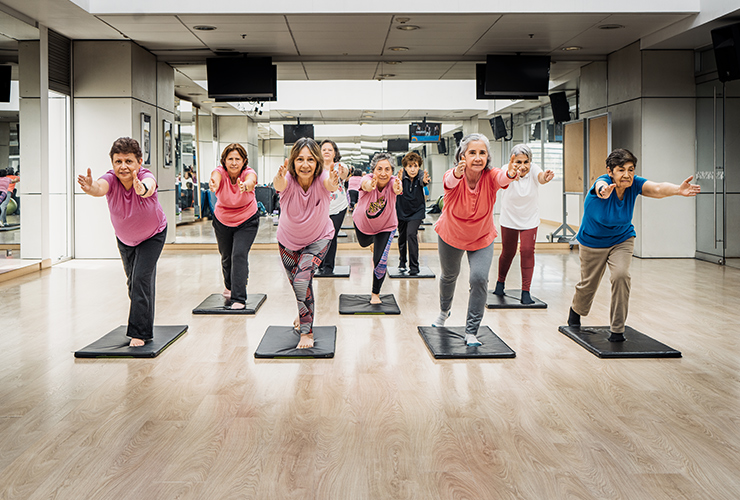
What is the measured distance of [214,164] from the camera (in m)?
12.0

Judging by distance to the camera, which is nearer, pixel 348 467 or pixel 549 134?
pixel 348 467

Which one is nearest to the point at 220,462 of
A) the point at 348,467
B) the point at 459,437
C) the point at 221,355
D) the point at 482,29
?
the point at 348,467

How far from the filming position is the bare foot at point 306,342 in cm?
462

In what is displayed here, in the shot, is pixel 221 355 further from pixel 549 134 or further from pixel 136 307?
pixel 549 134

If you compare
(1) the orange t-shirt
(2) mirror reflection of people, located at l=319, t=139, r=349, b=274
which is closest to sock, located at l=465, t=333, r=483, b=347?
(1) the orange t-shirt

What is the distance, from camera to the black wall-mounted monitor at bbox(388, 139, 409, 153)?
1159 cm

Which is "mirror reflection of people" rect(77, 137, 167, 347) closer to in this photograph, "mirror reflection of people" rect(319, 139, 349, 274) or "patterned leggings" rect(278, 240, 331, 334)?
"patterned leggings" rect(278, 240, 331, 334)

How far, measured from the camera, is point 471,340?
4.65 meters

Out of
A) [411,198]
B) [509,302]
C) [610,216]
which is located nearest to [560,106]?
[411,198]

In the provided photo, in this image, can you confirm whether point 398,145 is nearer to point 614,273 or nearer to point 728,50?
point 728,50

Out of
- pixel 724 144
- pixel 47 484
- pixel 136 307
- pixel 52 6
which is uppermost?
pixel 52 6

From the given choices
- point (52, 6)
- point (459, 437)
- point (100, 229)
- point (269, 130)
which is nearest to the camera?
point (459, 437)

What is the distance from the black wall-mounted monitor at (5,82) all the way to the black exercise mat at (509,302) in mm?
6661

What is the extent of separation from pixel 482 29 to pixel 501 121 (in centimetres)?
304
